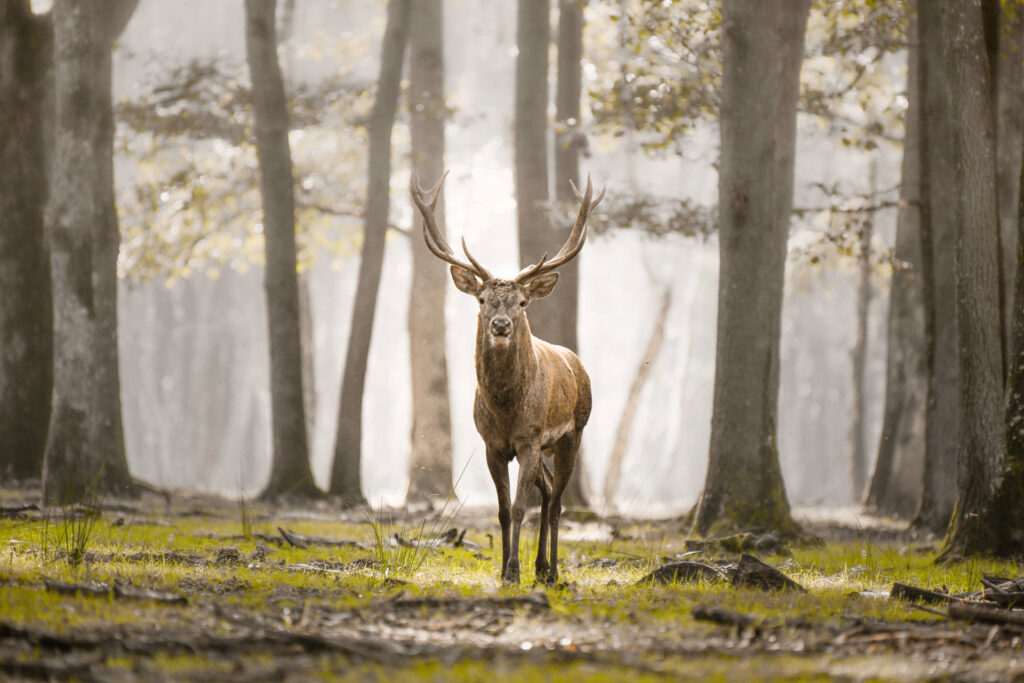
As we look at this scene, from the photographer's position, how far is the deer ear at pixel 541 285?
8.28 metres

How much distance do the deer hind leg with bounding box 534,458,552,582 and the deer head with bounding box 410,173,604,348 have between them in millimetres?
1161

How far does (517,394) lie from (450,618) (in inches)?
89.1

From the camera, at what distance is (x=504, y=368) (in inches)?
304

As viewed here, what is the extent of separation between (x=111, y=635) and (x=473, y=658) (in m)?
1.51

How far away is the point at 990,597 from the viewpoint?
6789 mm

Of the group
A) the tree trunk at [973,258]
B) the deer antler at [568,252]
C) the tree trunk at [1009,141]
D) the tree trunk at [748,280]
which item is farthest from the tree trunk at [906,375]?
the deer antler at [568,252]

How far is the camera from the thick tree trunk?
1523cm

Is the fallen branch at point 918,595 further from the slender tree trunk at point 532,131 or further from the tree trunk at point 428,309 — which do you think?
the tree trunk at point 428,309

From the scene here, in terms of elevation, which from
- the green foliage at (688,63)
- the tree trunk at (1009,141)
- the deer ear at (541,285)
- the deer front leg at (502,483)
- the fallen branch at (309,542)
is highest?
the green foliage at (688,63)

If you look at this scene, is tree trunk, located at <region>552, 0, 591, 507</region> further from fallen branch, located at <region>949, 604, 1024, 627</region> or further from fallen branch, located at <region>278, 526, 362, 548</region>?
fallen branch, located at <region>949, 604, 1024, 627</region>

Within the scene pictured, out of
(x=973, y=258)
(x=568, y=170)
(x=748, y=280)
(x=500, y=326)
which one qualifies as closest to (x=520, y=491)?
(x=500, y=326)

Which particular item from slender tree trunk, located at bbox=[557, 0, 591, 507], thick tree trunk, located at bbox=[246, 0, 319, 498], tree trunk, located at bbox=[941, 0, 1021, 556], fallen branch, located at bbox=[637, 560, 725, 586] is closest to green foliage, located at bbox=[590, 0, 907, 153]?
slender tree trunk, located at bbox=[557, 0, 591, 507]

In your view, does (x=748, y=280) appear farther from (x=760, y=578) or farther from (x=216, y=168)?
(x=216, y=168)

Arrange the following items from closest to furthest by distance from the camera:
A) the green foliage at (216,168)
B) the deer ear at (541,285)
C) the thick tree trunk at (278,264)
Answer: the deer ear at (541,285) → the thick tree trunk at (278,264) → the green foliage at (216,168)
